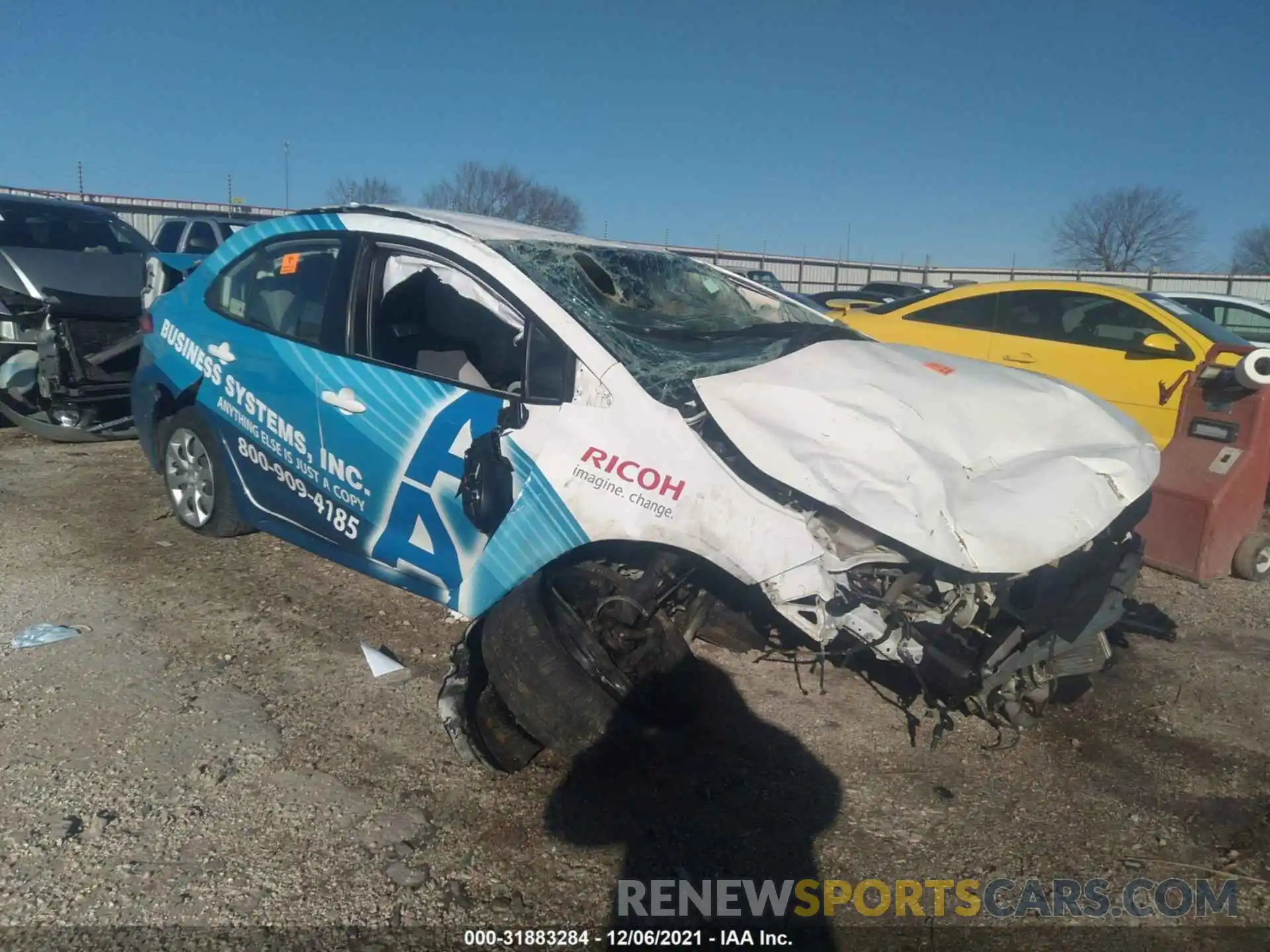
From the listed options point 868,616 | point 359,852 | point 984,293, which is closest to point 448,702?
point 359,852

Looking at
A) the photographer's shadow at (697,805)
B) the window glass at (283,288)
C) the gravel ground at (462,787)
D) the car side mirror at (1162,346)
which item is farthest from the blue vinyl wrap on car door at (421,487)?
the car side mirror at (1162,346)

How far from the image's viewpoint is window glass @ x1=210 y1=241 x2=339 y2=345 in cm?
415

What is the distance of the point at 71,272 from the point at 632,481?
245 inches

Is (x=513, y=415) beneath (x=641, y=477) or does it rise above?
above

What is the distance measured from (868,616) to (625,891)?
3.70ft

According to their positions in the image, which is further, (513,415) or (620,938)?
(513,415)

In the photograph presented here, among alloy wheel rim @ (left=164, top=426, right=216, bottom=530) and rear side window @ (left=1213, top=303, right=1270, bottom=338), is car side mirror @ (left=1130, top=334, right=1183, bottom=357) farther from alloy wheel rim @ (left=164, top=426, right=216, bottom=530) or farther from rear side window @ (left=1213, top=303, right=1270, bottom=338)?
rear side window @ (left=1213, top=303, right=1270, bottom=338)

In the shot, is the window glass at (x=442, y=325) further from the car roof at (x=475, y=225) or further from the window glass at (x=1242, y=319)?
the window glass at (x=1242, y=319)

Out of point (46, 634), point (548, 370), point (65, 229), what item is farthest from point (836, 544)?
point (65, 229)

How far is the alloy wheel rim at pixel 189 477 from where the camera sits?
4.95 m

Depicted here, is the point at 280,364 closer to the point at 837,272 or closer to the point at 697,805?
the point at 697,805

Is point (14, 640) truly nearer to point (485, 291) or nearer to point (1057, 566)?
point (485, 291)

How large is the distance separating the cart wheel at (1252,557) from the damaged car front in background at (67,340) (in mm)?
7496

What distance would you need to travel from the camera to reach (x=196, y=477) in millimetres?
5039
